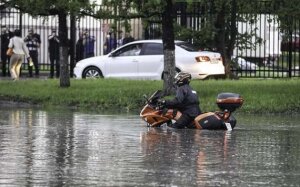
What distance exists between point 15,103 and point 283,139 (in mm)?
9786

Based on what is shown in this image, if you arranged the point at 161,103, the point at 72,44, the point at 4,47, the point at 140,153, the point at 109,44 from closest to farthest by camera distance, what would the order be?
the point at 140,153 < the point at 161,103 < the point at 72,44 < the point at 4,47 < the point at 109,44

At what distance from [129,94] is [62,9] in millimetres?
2899

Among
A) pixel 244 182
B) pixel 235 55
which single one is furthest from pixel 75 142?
pixel 235 55

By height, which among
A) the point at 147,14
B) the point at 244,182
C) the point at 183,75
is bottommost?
the point at 244,182

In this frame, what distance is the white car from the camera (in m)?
28.2

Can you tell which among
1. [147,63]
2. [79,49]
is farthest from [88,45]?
[147,63]

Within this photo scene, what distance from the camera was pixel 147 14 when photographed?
23297 millimetres

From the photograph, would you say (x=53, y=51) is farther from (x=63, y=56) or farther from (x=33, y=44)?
(x=63, y=56)

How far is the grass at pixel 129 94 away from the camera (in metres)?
21.3

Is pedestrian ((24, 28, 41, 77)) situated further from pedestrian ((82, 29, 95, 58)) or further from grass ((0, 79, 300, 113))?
grass ((0, 79, 300, 113))

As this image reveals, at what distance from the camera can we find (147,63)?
2895 centimetres

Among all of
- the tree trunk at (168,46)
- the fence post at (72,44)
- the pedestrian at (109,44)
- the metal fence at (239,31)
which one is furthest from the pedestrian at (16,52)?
the tree trunk at (168,46)

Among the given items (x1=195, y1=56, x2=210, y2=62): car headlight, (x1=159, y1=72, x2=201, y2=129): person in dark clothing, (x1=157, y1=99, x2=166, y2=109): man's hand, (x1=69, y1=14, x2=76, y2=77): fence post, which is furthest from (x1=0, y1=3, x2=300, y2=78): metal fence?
(x1=159, y1=72, x2=201, y2=129): person in dark clothing

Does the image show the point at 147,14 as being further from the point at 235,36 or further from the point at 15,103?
the point at 235,36
